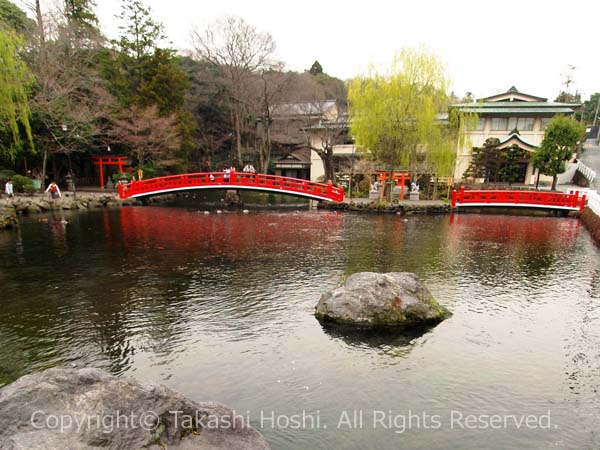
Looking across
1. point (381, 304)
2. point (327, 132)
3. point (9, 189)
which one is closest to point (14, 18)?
point (9, 189)

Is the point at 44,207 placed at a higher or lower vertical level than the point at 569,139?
lower

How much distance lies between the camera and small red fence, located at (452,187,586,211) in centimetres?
2428

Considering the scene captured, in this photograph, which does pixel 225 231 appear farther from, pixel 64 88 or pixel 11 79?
pixel 64 88

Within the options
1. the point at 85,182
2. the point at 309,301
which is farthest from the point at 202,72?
the point at 309,301

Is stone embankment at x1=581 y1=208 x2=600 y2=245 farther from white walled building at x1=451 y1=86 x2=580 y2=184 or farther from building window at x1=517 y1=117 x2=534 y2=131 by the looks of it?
building window at x1=517 y1=117 x2=534 y2=131

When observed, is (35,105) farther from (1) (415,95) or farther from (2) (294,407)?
(2) (294,407)

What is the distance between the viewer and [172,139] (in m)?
33.0

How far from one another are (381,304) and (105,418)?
605 cm

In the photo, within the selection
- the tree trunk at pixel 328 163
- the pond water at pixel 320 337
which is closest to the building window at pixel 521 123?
the tree trunk at pixel 328 163

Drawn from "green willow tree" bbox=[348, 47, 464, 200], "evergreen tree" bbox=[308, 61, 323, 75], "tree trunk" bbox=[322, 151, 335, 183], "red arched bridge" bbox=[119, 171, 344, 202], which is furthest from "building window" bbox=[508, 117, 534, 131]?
"evergreen tree" bbox=[308, 61, 323, 75]

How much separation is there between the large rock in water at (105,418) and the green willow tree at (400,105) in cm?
2237

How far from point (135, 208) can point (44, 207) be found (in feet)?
16.5

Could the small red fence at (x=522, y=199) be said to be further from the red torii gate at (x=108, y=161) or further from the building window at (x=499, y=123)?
the red torii gate at (x=108, y=161)

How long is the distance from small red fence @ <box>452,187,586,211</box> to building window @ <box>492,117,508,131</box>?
12800 millimetres
